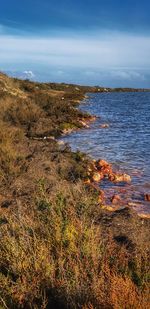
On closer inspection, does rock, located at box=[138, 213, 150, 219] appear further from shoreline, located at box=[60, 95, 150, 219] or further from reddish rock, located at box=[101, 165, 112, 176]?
reddish rock, located at box=[101, 165, 112, 176]

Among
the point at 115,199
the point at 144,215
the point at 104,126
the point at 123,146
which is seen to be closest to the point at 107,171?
the point at 115,199

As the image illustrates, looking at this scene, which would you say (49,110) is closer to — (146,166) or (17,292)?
(146,166)

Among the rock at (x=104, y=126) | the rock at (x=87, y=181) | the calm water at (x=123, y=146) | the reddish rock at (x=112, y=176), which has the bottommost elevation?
the rock at (x=104, y=126)

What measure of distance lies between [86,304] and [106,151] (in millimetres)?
17052

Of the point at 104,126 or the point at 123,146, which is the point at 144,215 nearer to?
the point at 123,146

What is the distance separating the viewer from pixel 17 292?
4.56 metres

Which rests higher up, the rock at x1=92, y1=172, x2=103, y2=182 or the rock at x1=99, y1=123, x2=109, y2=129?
the rock at x1=92, y1=172, x2=103, y2=182

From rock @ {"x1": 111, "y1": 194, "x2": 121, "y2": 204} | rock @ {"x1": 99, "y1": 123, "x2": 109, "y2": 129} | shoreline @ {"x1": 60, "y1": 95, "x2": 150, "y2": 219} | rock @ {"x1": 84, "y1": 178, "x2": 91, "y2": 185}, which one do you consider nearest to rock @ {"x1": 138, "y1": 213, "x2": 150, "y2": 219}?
shoreline @ {"x1": 60, "y1": 95, "x2": 150, "y2": 219}

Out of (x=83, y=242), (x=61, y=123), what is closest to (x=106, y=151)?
(x=61, y=123)

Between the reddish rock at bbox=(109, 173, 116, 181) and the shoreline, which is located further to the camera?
the reddish rock at bbox=(109, 173, 116, 181)

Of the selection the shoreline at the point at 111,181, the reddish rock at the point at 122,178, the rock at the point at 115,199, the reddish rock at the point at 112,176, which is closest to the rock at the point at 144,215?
the shoreline at the point at 111,181

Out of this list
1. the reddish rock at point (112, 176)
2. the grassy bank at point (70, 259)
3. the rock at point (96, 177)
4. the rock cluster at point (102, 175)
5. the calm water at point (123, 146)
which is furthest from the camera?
the calm water at point (123, 146)

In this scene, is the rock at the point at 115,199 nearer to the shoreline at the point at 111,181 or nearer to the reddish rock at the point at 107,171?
the shoreline at the point at 111,181

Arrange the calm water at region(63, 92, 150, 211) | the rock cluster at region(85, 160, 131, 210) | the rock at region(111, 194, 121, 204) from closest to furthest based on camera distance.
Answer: the rock at region(111, 194, 121, 204), the rock cluster at region(85, 160, 131, 210), the calm water at region(63, 92, 150, 211)
